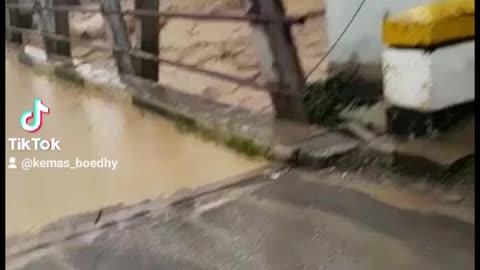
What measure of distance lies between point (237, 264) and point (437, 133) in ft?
0.93

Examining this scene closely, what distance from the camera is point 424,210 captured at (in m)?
0.92

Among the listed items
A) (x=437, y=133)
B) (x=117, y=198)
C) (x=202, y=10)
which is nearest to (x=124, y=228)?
(x=117, y=198)

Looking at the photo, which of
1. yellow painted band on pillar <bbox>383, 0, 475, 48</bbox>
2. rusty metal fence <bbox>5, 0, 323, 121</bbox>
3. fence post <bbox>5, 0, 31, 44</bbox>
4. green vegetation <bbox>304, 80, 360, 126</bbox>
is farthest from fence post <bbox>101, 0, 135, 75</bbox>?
yellow painted band on pillar <bbox>383, 0, 475, 48</bbox>

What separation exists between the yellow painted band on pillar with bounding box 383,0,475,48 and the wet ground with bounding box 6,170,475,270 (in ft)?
0.59

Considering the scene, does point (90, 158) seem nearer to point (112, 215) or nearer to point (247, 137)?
point (112, 215)

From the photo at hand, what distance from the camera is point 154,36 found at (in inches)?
39.9

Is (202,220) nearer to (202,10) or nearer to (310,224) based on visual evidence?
(310,224)

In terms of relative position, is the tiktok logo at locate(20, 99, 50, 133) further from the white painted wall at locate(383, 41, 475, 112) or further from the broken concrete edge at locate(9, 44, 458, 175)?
the white painted wall at locate(383, 41, 475, 112)

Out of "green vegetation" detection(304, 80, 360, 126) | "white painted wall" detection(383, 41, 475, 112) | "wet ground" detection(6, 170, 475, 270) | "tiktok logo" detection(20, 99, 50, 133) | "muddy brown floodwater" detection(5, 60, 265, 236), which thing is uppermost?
"white painted wall" detection(383, 41, 475, 112)

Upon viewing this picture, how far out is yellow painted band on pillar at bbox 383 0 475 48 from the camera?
0.91m

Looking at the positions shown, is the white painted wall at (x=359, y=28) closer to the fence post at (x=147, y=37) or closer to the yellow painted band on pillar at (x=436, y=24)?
the yellow painted band on pillar at (x=436, y=24)

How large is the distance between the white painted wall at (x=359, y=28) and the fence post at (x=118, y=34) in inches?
10.4

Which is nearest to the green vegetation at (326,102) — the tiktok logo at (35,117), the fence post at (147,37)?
the fence post at (147,37)

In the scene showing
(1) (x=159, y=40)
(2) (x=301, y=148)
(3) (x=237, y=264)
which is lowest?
(3) (x=237, y=264)
